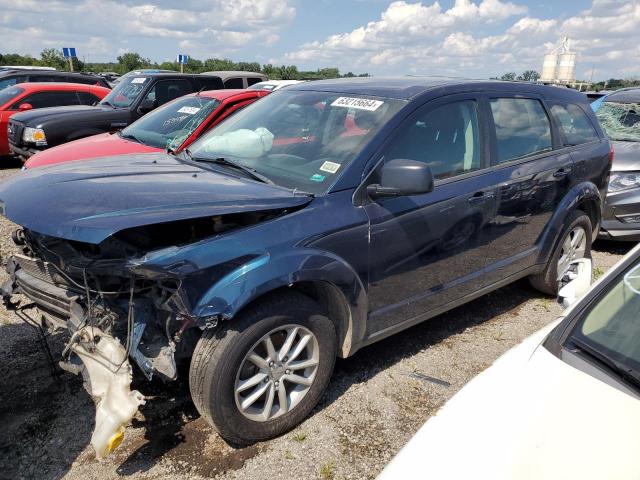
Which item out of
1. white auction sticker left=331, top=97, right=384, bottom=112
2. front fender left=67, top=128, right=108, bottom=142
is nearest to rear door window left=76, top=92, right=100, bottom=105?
front fender left=67, top=128, right=108, bottom=142

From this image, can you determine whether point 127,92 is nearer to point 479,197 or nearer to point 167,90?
point 167,90

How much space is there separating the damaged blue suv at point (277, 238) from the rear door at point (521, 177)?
2 cm

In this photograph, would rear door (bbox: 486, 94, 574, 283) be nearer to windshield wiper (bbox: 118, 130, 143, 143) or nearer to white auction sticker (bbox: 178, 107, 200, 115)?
white auction sticker (bbox: 178, 107, 200, 115)

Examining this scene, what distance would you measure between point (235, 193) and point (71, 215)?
30.7 inches

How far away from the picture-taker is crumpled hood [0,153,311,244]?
233cm

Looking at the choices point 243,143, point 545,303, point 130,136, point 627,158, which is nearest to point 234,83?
point 130,136

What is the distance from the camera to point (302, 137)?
132 inches

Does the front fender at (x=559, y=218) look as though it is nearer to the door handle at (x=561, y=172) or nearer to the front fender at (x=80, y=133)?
the door handle at (x=561, y=172)

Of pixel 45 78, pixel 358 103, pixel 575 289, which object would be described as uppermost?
pixel 358 103

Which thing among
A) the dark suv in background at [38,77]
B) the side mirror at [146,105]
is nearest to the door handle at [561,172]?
the side mirror at [146,105]

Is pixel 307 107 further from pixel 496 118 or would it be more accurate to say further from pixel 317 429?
pixel 317 429

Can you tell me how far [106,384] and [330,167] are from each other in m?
1.63

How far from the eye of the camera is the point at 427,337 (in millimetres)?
4020

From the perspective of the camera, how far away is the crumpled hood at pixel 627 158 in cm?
602
